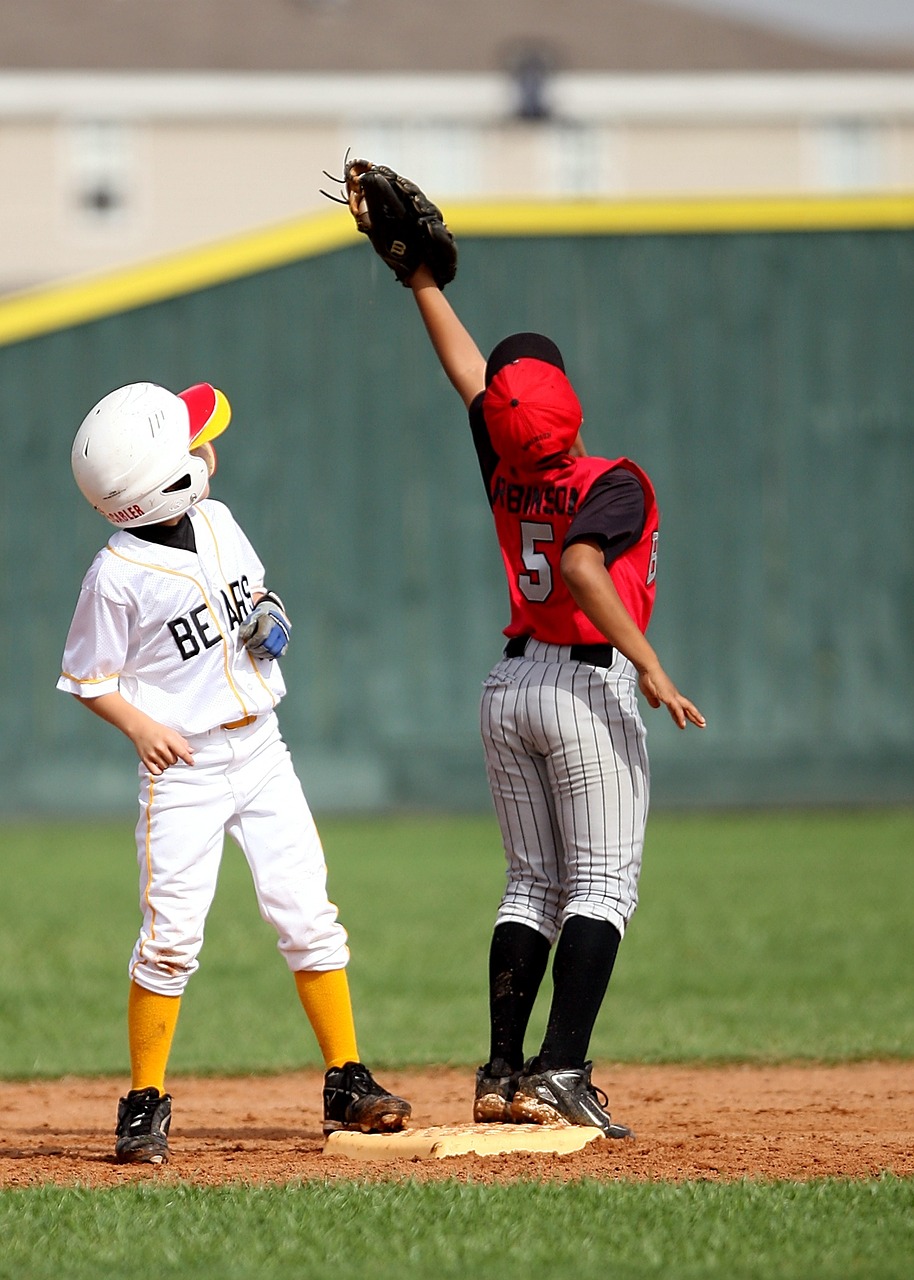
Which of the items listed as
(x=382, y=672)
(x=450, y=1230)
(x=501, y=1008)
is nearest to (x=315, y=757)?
(x=382, y=672)

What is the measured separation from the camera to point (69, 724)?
13977 mm

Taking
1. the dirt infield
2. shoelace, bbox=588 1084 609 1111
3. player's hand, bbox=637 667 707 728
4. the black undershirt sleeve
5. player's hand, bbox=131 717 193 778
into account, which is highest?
the black undershirt sleeve

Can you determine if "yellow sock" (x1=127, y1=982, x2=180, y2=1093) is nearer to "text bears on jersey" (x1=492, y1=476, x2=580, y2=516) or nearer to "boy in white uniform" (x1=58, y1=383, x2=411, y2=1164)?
"boy in white uniform" (x1=58, y1=383, x2=411, y2=1164)

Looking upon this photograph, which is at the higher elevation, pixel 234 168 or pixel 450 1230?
pixel 234 168

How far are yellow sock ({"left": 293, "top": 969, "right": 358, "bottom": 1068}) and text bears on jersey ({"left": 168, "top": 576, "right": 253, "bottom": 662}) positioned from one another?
848 millimetres

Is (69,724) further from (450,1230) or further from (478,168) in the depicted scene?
(478,168)

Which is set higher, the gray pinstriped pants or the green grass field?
the gray pinstriped pants

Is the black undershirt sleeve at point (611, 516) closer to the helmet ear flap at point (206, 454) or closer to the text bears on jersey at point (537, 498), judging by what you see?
the text bears on jersey at point (537, 498)

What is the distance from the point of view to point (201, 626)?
4.30 m

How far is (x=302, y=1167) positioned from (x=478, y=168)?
2921 centimetres

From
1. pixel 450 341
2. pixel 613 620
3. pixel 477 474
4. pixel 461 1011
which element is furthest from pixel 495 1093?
pixel 477 474

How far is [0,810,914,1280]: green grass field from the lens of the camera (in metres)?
3.30

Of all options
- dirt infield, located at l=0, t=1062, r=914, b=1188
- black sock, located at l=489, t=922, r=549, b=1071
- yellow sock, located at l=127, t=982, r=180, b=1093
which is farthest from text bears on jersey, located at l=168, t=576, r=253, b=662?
dirt infield, located at l=0, t=1062, r=914, b=1188

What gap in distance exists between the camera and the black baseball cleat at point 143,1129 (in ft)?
13.9
